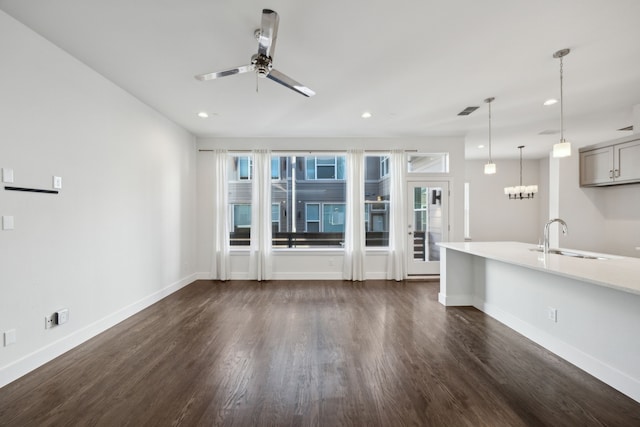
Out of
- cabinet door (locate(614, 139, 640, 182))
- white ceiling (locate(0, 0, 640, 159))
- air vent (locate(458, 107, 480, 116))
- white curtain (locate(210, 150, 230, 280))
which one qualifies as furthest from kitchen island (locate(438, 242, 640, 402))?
white curtain (locate(210, 150, 230, 280))

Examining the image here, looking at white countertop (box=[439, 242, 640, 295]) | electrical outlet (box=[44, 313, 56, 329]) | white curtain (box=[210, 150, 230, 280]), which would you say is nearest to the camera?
white countertop (box=[439, 242, 640, 295])

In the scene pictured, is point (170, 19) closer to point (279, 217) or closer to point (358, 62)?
point (358, 62)

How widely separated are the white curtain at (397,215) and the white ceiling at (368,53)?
1114 mm

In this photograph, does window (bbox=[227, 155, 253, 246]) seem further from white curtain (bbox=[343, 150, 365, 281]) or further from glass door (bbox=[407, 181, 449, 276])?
glass door (bbox=[407, 181, 449, 276])

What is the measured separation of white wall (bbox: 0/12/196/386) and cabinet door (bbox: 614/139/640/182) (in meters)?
7.02

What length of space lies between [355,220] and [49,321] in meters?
4.25

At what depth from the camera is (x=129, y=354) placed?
7.97ft

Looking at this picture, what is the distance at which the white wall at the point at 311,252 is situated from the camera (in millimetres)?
5164

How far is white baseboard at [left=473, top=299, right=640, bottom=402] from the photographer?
1.84 meters

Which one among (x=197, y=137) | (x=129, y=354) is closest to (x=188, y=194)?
(x=197, y=137)

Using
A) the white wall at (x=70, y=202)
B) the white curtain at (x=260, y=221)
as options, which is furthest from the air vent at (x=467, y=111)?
the white wall at (x=70, y=202)

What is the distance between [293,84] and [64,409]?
9.82 ft

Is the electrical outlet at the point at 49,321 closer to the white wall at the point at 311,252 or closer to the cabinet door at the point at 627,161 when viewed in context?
the white wall at the point at 311,252

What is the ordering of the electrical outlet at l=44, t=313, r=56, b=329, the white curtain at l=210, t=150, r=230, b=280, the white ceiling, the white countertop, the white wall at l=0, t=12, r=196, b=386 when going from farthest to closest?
the white curtain at l=210, t=150, r=230, b=280 → the electrical outlet at l=44, t=313, r=56, b=329 → the white wall at l=0, t=12, r=196, b=386 → the white ceiling → the white countertop
